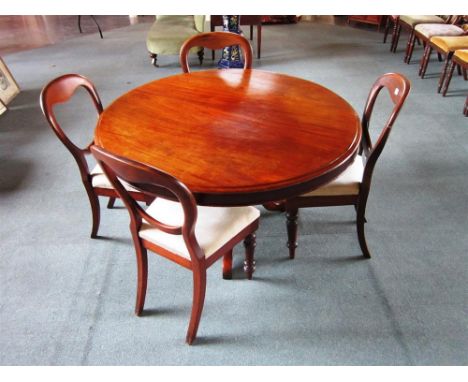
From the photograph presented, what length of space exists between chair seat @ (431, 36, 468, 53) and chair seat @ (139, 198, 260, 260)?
2808mm

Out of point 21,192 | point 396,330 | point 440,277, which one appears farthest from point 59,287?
point 440,277

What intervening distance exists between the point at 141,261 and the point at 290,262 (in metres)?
0.72

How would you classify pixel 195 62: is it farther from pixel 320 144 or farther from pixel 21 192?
pixel 320 144

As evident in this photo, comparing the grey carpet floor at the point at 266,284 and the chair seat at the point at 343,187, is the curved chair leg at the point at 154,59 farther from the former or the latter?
the chair seat at the point at 343,187

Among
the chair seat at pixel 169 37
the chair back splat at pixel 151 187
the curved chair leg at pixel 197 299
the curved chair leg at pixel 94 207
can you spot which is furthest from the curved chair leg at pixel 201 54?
the curved chair leg at pixel 197 299

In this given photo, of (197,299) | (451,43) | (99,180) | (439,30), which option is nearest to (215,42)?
(99,180)

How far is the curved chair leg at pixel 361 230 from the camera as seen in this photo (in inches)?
64.5

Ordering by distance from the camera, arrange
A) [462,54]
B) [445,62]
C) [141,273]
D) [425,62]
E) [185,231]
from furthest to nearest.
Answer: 1. [425,62]
2. [445,62]
3. [462,54]
4. [141,273]
5. [185,231]

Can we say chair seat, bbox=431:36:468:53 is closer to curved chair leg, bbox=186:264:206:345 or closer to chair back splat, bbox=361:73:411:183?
chair back splat, bbox=361:73:411:183

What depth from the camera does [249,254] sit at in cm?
158

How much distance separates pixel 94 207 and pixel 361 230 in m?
1.28

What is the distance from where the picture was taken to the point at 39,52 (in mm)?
4621

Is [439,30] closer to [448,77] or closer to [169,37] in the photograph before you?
[448,77]

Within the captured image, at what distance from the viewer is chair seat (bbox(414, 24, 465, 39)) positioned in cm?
342
